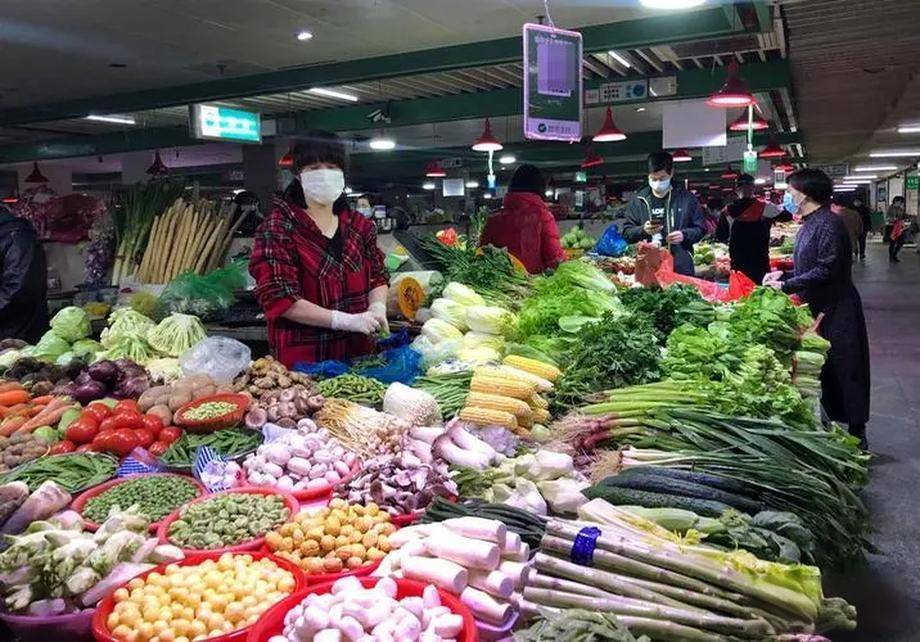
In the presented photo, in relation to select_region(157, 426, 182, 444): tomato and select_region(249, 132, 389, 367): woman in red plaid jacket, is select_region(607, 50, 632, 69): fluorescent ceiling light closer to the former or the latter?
select_region(249, 132, 389, 367): woman in red plaid jacket

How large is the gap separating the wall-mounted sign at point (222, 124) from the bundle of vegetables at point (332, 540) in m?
10.9

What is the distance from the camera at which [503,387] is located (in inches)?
129

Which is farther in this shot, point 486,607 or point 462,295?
point 462,295

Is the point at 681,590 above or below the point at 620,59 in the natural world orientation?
below

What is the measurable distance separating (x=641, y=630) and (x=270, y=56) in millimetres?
11539

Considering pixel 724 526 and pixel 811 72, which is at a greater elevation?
pixel 811 72

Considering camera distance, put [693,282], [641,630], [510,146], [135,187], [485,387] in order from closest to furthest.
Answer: [641,630], [485,387], [693,282], [135,187], [510,146]

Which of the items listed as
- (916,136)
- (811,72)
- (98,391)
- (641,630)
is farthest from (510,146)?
(641,630)

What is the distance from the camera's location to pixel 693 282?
624 cm

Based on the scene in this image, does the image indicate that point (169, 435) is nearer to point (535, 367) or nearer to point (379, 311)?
point (379, 311)

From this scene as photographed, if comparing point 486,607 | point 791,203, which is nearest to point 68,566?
point 486,607

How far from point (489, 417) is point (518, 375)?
1.15 ft

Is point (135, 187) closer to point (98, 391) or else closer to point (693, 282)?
point (98, 391)

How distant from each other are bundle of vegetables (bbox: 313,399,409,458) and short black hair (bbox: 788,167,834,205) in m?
4.51
